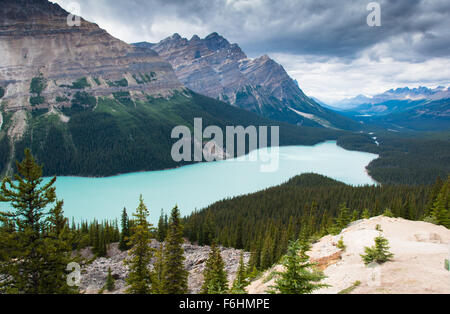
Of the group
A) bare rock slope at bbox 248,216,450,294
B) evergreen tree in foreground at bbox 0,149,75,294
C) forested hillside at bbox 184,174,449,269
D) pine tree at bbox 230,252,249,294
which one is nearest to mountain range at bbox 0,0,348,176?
forested hillside at bbox 184,174,449,269

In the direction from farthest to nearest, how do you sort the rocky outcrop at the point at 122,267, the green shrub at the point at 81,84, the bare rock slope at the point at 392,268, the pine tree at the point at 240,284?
the green shrub at the point at 81,84 < the rocky outcrop at the point at 122,267 < the pine tree at the point at 240,284 < the bare rock slope at the point at 392,268

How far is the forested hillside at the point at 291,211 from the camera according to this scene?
46094 mm

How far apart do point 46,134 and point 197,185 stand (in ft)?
308

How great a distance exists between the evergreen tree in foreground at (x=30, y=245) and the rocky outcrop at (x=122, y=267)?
1147 cm

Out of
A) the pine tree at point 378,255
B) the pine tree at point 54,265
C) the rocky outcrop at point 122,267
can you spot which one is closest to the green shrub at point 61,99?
the rocky outcrop at point 122,267

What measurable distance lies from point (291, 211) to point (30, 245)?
61.2 m

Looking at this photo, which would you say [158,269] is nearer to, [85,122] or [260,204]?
[260,204]

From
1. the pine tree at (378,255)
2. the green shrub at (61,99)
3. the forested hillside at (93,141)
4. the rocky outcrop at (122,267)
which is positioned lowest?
the rocky outcrop at (122,267)

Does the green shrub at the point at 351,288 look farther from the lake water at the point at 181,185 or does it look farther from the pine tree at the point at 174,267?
the lake water at the point at 181,185

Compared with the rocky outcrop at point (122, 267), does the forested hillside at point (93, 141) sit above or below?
above

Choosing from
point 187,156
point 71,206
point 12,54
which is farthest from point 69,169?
point 12,54

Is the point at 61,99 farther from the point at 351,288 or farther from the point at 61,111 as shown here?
the point at 351,288

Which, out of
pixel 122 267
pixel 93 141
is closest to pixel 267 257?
pixel 122 267
